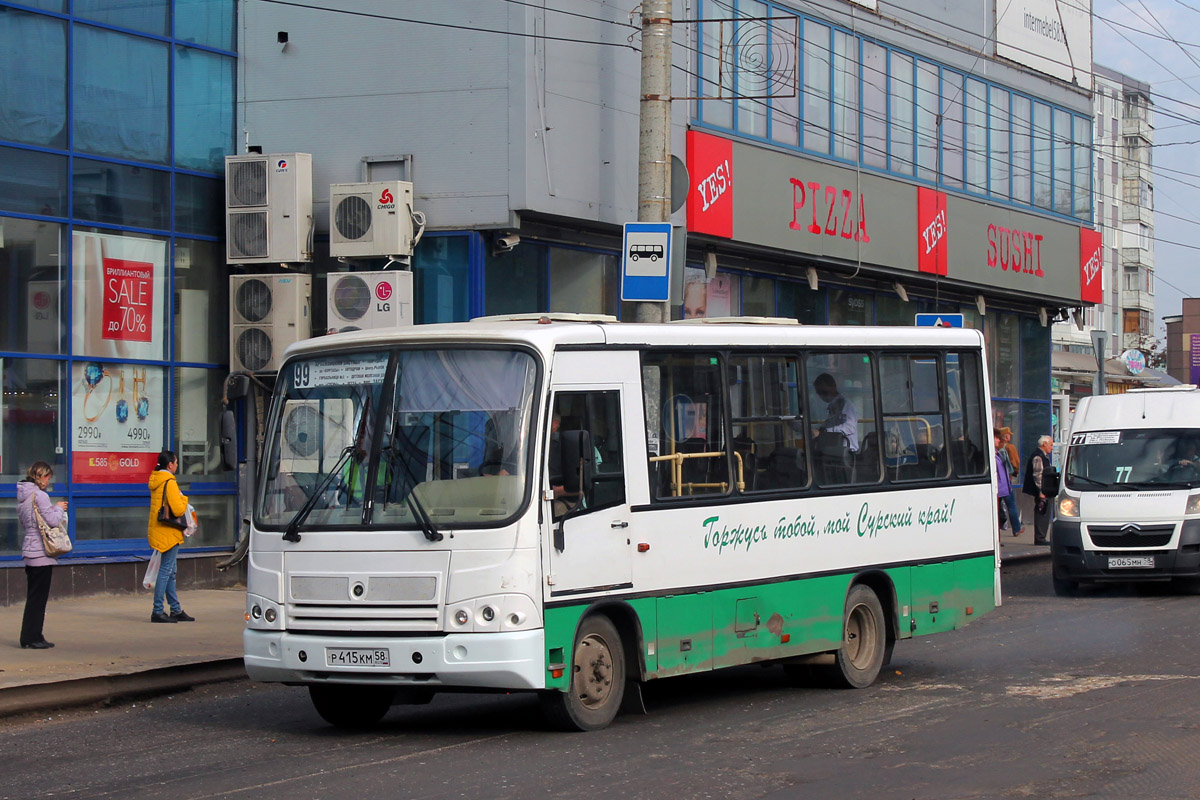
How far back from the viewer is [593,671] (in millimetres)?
9656

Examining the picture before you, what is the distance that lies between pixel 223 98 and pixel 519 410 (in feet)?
37.3

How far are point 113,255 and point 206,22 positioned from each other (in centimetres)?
328

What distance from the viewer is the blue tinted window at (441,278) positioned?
18.5m

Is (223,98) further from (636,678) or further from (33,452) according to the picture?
(636,678)

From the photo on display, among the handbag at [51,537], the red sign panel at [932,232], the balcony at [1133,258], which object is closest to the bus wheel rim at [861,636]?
the handbag at [51,537]

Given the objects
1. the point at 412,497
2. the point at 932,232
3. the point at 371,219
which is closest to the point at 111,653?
the point at 412,497

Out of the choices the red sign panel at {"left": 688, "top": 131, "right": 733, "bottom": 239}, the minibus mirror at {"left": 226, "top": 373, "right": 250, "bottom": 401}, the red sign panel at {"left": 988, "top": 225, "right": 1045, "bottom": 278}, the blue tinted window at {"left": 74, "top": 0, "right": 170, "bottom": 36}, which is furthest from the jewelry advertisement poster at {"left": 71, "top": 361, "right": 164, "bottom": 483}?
the red sign panel at {"left": 988, "top": 225, "right": 1045, "bottom": 278}

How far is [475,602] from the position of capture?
905 centimetres

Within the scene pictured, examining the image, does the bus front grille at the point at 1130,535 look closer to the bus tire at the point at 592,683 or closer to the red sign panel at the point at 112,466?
the bus tire at the point at 592,683

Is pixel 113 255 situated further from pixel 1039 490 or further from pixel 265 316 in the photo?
pixel 1039 490

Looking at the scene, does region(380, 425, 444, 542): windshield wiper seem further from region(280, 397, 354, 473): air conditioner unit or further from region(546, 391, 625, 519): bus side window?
region(546, 391, 625, 519): bus side window

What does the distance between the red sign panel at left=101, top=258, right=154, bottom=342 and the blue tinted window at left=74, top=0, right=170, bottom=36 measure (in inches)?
107

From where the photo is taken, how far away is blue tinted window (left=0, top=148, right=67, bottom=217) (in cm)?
1683

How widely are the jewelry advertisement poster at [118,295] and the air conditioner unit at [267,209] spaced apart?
0.92 meters
